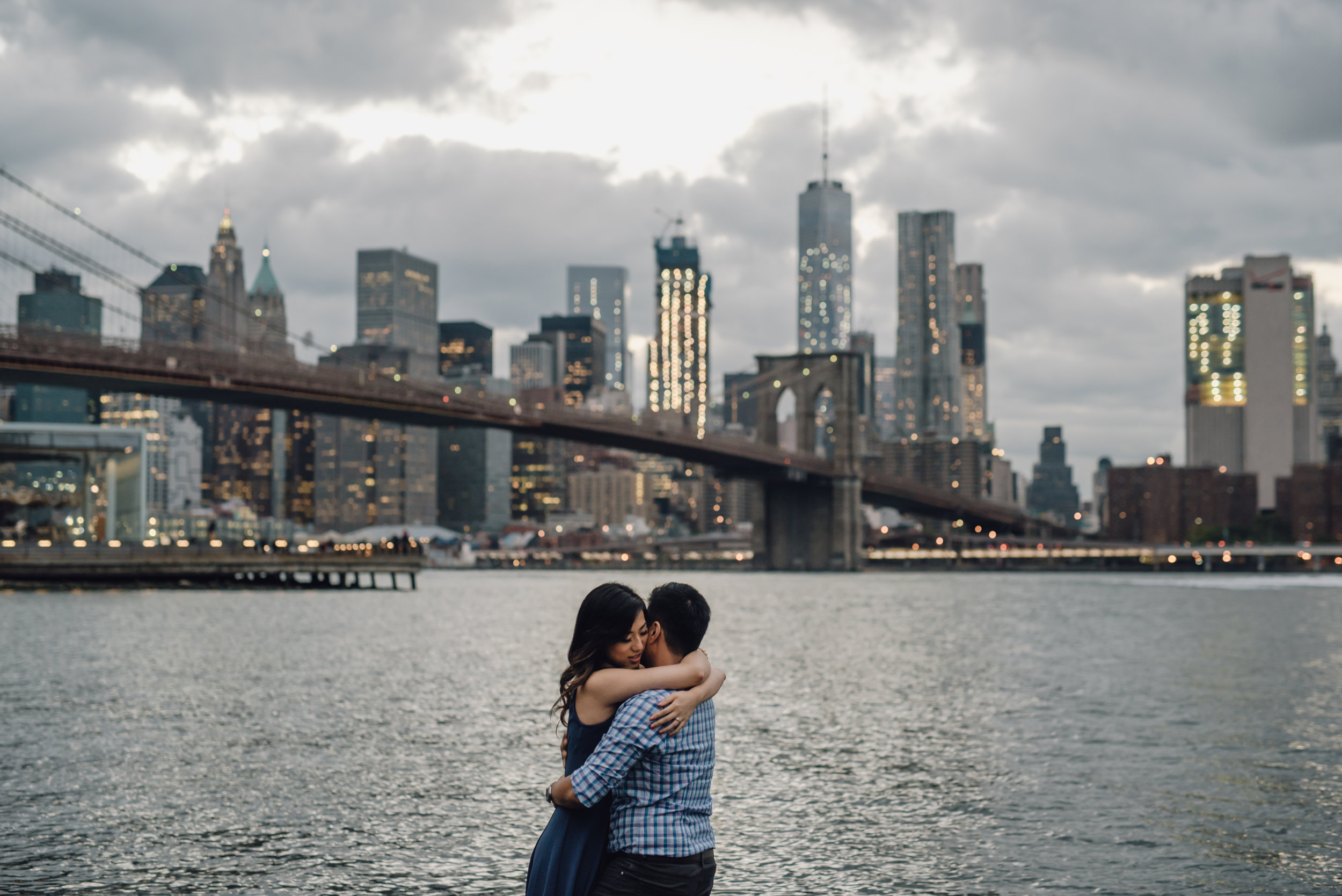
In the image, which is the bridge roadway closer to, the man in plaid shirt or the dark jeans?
the man in plaid shirt

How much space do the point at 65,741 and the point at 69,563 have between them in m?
50.2

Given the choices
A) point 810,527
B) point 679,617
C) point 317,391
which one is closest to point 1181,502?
point 810,527

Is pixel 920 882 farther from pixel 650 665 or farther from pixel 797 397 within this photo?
pixel 797 397

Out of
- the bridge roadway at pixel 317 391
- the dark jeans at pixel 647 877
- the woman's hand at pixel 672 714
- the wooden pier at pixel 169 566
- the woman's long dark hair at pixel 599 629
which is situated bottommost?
the wooden pier at pixel 169 566

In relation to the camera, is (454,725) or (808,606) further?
(808,606)

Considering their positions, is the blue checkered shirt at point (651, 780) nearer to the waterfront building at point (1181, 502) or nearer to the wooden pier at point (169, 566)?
the wooden pier at point (169, 566)

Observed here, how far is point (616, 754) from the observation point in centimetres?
469

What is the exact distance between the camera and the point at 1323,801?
42.2 ft

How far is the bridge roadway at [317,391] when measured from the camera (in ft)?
178

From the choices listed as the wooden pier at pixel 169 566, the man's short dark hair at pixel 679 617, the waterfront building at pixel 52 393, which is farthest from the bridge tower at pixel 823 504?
the waterfront building at pixel 52 393

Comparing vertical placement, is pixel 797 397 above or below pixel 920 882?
above

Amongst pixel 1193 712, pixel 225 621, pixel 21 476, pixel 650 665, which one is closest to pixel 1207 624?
pixel 1193 712

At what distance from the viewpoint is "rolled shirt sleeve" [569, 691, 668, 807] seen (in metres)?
4.69

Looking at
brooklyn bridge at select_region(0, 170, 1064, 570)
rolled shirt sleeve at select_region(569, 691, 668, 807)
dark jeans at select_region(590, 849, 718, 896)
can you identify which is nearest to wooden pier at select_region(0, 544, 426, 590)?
brooklyn bridge at select_region(0, 170, 1064, 570)
